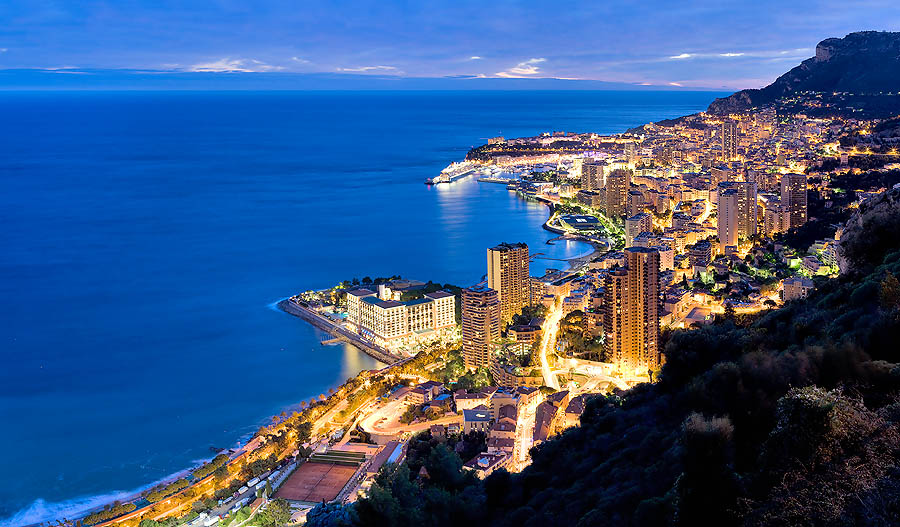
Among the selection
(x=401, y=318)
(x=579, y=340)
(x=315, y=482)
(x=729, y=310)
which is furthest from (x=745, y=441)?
(x=401, y=318)

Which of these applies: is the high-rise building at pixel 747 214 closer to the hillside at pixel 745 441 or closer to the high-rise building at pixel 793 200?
the high-rise building at pixel 793 200

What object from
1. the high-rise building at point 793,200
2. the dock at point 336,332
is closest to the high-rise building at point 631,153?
the high-rise building at point 793,200

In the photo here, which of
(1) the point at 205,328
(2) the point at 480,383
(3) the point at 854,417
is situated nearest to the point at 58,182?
(1) the point at 205,328

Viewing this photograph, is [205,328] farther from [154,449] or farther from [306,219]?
[306,219]

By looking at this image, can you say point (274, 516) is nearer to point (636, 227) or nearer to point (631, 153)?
point (636, 227)

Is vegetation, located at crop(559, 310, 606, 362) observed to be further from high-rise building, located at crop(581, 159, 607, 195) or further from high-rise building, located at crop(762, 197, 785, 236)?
high-rise building, located at crop(581, 159, 607, 195)

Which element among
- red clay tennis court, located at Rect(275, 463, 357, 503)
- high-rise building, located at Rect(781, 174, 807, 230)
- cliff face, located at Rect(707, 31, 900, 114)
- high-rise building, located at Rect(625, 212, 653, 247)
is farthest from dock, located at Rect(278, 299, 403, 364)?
cliff face, located at Rect(707, 31, 900, 114)
